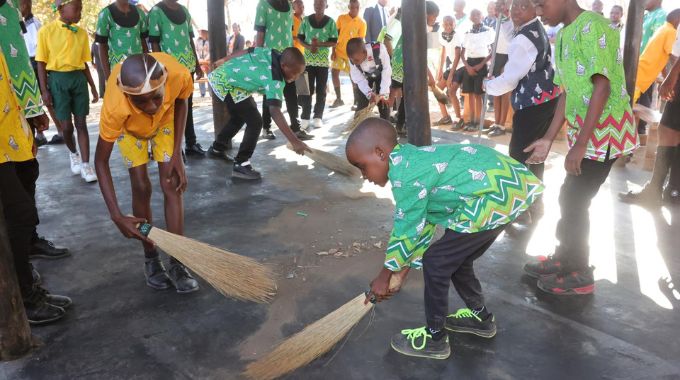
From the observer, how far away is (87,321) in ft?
8.87

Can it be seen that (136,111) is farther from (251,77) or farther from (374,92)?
(374,92)

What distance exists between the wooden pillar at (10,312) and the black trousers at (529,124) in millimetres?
3323

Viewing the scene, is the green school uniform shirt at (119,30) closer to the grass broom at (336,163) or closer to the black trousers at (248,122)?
the black trousers at (248,122)

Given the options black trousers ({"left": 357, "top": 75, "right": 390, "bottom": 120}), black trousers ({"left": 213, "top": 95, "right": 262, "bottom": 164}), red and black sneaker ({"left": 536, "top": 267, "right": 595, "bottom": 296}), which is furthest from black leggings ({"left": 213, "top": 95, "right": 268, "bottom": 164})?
red and black sneaker ({"left": 536, "top": 267, "right": 595, "bottom": 296})

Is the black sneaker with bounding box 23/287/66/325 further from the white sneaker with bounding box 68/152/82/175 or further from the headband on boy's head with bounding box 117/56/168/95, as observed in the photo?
the white sneaker with bounding box 68/152/82/175

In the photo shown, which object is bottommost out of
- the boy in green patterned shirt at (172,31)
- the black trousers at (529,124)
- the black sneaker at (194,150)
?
the black sneaker at (194,150)

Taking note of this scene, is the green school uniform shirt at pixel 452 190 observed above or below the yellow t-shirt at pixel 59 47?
below

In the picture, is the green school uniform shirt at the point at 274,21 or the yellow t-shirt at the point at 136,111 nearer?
the yellow t-shirt at the point at 136,111

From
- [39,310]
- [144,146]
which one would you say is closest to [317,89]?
[144,146]

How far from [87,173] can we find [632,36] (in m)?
5.40

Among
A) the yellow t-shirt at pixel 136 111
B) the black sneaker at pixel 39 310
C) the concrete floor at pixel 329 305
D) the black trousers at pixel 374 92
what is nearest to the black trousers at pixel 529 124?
the concrete floor at pixel 329 305

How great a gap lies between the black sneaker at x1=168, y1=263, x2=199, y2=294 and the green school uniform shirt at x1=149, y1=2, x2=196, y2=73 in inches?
127

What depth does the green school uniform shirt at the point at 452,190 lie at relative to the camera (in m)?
2.12

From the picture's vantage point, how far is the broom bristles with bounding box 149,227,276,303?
2.75 meters
